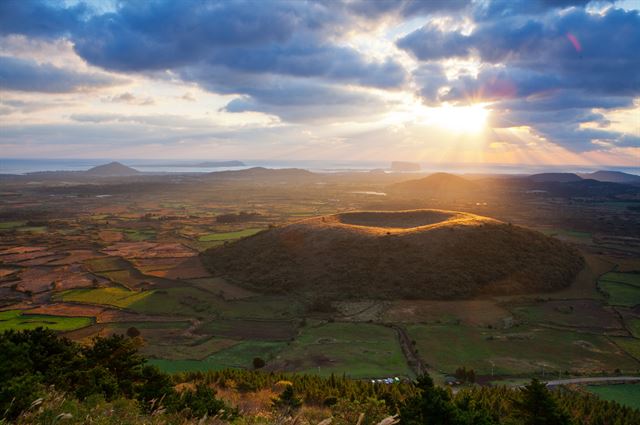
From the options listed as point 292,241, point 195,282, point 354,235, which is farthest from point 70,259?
point 354,235

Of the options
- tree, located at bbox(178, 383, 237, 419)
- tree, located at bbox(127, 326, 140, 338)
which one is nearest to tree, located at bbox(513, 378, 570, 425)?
tree, located at bbox(178, 383, 237, 419)

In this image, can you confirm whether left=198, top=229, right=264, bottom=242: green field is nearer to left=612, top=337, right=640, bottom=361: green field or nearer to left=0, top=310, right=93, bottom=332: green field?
left=0, top=310, right=93, bottom=332: green field

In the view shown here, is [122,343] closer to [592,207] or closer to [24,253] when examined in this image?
[24,253]

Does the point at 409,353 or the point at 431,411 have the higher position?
the point at 431,411

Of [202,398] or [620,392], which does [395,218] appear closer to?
[620,392]

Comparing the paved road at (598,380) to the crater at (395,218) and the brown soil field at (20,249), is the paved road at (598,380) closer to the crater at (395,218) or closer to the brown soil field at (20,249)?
the crater at (395,218)

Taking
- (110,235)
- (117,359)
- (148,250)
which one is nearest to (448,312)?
(117,359)

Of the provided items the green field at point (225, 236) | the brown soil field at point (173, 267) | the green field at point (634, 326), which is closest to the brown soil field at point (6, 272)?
the brown soil field at point (173, 267)
